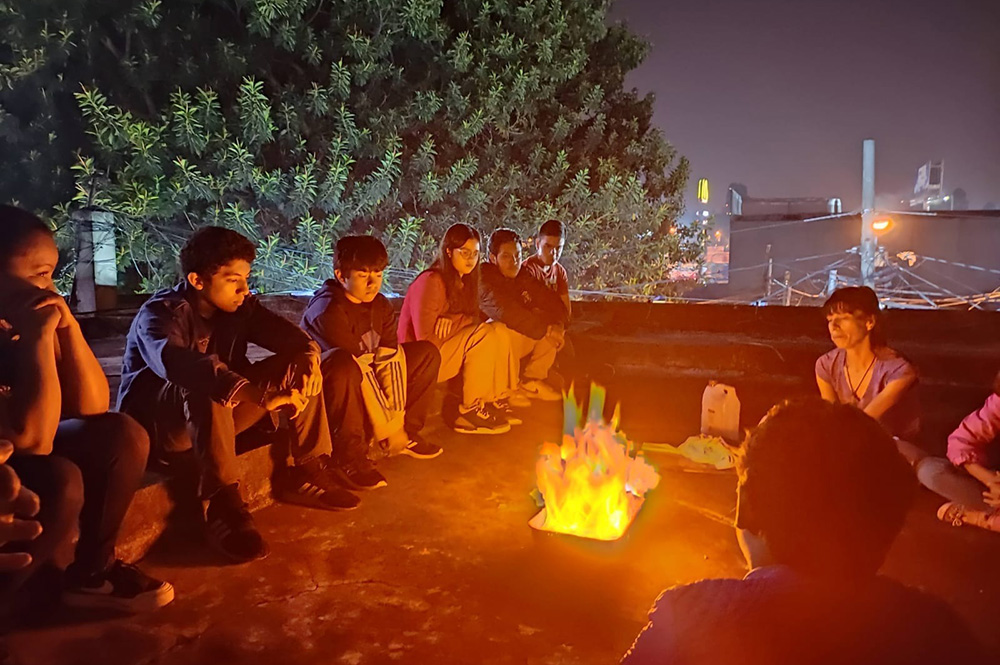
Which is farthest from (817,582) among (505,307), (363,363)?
(505,307)

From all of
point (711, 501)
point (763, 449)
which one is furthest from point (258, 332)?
point (763, 449)

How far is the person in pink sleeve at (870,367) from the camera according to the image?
4395 mm

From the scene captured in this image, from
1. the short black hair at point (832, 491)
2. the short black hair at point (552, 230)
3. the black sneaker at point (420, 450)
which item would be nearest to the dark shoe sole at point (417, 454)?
the black sneaker at point (420, 450)

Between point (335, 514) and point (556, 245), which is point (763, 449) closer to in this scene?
point (335, 514)

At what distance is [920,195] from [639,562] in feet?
121

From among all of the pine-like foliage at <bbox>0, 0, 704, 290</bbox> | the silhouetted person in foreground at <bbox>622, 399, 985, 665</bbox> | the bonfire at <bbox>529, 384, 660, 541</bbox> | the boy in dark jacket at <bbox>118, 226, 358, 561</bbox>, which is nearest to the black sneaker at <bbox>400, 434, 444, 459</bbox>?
the boy in dark jacket at <bbox>118, 226, 358, 561</bbox>

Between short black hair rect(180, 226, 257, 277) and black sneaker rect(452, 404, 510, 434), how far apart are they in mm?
2580

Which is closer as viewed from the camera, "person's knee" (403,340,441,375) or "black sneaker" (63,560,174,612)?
"black sneaker" (63,560,174,612)

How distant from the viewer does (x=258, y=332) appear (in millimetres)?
3969

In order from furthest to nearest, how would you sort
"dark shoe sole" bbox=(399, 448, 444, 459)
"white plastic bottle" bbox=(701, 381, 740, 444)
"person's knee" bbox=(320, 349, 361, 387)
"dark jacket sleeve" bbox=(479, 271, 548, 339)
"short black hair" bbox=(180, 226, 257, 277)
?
"dark jacket sleeve" bbox=(479, 271, 548, 339), "white plastic bottle" bbox=(701, 381, 740, 444), "dark shoe sole" bbox=(399, 448, 444, 459), "person's knee" bbox=(320, 349, 361, 387), "short black hair" bbox=(180, 226, 257, 277)

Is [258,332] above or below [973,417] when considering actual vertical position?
above

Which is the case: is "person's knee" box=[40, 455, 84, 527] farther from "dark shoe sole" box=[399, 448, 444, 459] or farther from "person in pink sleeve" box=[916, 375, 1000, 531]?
"person in pink sleeve" box=[916, 375, 1000, 531]

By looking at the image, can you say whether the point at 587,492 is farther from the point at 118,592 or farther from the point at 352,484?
the point at 118,592

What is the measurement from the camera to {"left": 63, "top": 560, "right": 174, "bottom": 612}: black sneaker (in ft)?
9.30
